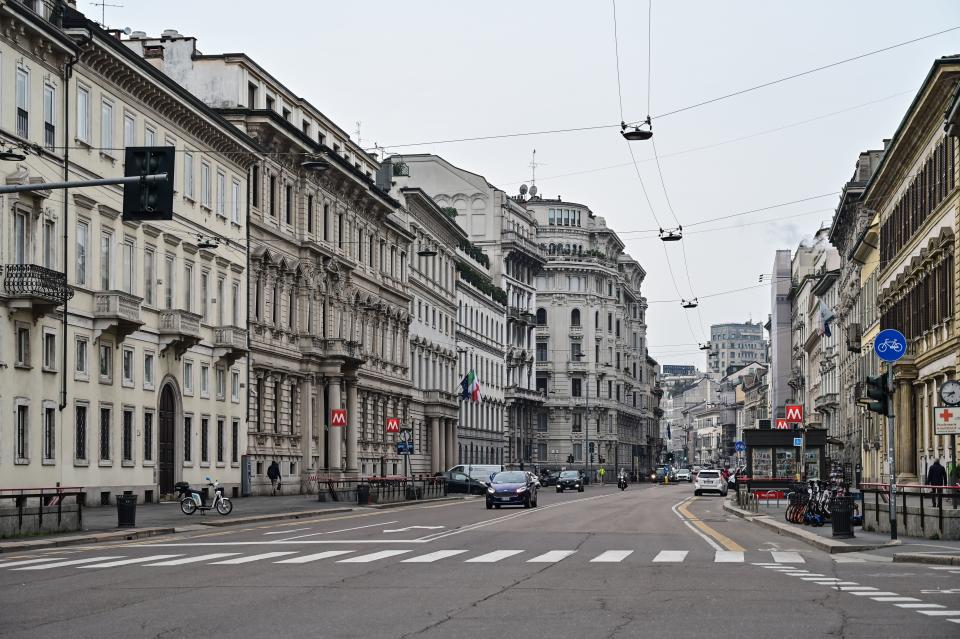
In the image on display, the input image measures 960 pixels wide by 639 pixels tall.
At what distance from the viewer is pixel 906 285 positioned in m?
54.0

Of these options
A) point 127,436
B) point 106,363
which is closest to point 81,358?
point 106,363

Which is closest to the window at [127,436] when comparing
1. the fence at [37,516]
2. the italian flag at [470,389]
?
the fence at [37,516]

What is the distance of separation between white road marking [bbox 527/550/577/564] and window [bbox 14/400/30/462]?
69.5 feet

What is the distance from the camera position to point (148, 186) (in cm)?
2233

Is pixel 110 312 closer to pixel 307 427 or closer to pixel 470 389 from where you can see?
pixel 307 427

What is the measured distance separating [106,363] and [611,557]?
2788 centimetres

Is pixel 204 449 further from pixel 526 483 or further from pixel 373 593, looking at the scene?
pixel 373 593

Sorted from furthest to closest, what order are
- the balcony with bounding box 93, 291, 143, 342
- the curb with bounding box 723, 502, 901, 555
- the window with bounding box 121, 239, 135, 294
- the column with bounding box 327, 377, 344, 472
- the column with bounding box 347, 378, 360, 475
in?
the column with bounding box 347, 378, 360, 475 < the column with bounding box 327, 377, 344, 472 < the window with bounding box 121, 239, 135, 294 < the balcony with bounding box 93, 291, 143, 342 < the curb with bounding box 723, 502, 901, 555

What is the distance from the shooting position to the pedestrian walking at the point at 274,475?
6325 centimetres

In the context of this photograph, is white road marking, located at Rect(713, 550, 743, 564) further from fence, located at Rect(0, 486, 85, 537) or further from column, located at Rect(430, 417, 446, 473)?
column, located at Rect(430, 417, 446, 473)

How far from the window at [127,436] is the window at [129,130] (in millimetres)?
9034

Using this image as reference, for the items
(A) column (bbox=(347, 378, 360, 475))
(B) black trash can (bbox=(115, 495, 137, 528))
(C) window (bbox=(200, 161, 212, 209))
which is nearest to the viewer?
(B) black trash can (bbox=(115, 495, 137, 528))

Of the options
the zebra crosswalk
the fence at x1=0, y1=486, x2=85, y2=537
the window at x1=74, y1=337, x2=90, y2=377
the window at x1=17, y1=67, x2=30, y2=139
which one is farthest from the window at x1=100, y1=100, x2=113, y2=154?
the zebra crosswalk

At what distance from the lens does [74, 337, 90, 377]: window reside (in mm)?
46188
